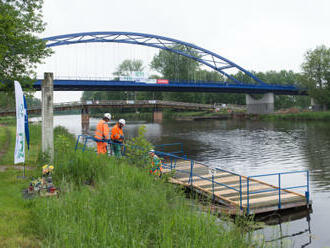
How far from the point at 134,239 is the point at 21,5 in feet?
62.8

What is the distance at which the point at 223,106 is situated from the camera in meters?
81.4

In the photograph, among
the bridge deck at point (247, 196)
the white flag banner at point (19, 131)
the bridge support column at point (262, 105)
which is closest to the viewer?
the white flag banner at point (19, 131)

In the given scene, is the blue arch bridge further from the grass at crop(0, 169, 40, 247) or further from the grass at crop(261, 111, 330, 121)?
the grass at crop(0, 169, 40, 247)

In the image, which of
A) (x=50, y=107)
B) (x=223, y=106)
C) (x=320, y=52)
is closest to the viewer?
(x=50, y=107)

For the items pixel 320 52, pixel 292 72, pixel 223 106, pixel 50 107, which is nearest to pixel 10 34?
pixel 50 107

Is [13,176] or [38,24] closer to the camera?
[13,176]

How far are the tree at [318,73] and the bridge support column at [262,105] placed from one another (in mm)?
12099

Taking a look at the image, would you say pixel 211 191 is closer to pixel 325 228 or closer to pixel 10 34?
pixel 325 228

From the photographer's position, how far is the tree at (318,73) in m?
64.3

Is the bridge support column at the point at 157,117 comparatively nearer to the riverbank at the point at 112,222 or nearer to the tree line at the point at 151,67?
the tree line at the point at 151,67

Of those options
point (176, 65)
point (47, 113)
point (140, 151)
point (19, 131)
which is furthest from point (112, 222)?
point (176, 65)

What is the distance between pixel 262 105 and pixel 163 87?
28.7 meters

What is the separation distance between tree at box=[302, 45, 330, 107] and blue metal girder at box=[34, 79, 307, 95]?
6798 millimetres

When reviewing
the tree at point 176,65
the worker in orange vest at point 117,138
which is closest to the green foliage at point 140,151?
the worker in orange vest at point 117,138
